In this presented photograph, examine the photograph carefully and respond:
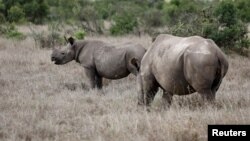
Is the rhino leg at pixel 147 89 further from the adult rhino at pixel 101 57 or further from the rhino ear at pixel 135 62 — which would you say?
the adult rhino at pixel 101 57

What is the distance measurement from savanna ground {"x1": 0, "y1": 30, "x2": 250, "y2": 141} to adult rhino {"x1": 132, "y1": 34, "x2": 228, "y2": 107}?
1.17 feet

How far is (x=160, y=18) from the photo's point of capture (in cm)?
3531

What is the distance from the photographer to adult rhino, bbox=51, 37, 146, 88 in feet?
38.2

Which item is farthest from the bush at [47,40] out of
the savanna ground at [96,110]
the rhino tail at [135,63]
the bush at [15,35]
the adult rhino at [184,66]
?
the adult rhino at [184,66]

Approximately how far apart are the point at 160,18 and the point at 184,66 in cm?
2807

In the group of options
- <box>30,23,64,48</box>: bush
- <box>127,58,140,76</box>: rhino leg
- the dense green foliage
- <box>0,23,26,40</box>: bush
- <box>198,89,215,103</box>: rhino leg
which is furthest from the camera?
<box>0,23,26,40</box>: bush

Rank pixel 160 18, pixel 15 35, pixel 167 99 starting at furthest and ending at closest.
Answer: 1. pixel 160 18
2. pixel 15 35
3. pixel 167 99

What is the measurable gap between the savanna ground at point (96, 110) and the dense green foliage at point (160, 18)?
207 cm

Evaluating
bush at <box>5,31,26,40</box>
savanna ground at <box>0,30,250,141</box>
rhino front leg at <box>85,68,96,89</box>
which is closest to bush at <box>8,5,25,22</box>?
bush at <box>5,31,26,40</box>

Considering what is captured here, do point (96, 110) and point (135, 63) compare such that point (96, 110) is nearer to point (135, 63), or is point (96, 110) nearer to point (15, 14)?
point (135, 63)

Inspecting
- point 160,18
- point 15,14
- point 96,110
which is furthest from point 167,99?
point 160,18

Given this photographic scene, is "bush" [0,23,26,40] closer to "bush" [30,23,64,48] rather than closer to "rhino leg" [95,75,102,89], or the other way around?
"bush" [30,23,64,48]

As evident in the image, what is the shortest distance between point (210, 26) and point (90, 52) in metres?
5.42

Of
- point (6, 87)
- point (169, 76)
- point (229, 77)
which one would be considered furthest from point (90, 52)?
point (169, 76)
